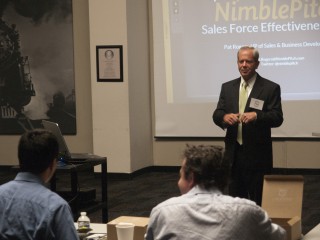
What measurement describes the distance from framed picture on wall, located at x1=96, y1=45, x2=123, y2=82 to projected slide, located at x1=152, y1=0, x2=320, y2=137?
623 mm

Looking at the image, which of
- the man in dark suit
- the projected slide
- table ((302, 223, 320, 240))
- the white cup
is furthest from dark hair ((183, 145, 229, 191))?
the projected slide

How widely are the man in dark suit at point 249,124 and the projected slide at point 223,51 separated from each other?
3.89 metres

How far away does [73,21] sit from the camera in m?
8.66

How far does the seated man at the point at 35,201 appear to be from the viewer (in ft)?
7.11

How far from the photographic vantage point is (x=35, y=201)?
2199 mm

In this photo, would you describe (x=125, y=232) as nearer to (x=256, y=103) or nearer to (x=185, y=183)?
(x=185, y=183)

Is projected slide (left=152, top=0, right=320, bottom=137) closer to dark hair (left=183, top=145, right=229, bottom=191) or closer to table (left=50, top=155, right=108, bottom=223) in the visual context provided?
table (left=50, top=155, right=108, bottom=223)

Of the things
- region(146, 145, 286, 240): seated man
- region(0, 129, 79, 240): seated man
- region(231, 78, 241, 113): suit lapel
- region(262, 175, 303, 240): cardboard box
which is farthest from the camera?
region(231, 78, 241, 113): suit lapel

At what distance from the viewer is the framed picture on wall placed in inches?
320

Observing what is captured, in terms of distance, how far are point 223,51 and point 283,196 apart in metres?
5.36

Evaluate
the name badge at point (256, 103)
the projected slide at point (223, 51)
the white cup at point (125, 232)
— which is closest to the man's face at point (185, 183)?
the white cup at point (125, 232)

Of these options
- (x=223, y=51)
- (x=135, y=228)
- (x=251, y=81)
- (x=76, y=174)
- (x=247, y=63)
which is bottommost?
(x=76, y=174)

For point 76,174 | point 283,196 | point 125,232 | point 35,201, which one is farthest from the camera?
point 76,174

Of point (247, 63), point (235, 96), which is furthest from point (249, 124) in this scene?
point (247, 63)
